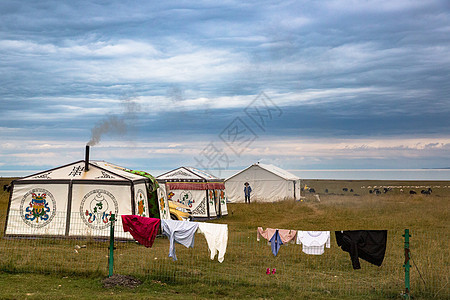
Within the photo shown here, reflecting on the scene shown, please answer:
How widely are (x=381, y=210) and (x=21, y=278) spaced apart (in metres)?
20.9

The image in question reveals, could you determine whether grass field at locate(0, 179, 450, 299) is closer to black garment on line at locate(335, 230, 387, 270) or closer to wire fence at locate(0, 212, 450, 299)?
wire fence at locate(0, 212, 450, 299)

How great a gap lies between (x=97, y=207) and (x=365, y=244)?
28.9 ft

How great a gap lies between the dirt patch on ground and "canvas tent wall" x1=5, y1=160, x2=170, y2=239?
18.9ft

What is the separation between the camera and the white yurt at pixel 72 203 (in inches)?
574

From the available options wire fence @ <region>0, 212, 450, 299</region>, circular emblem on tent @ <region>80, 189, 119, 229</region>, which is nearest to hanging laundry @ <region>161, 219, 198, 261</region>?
wire fence @ <region>0, 212, 450, 299</region>

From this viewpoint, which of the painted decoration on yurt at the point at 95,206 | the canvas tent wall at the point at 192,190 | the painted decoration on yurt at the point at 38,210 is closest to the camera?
the painted decoration on yurt at the point at 95,206

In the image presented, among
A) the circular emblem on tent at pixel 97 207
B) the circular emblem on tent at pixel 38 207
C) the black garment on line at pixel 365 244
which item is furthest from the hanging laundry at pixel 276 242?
the circular emblem on tent at pixel 38 207

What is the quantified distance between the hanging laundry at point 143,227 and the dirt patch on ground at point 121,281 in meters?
1.05

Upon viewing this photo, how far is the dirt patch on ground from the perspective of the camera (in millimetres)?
8469

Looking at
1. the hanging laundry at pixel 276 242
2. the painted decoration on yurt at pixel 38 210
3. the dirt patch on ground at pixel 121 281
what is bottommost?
the dirt patch on ground at pixel 121 281

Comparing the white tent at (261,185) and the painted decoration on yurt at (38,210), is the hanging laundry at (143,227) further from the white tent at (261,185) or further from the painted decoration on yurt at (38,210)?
the white tent at (261,185)

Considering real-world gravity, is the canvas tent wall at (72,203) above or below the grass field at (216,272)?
above

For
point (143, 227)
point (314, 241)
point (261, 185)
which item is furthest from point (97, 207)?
point (261, 185)

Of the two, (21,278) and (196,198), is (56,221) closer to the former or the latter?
(21,278)
